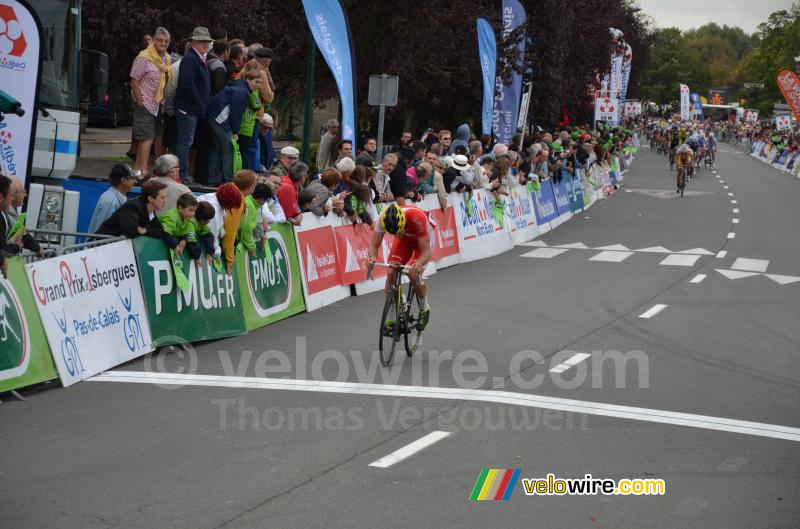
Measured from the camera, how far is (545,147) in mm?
28125

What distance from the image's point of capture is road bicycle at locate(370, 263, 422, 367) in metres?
11.8

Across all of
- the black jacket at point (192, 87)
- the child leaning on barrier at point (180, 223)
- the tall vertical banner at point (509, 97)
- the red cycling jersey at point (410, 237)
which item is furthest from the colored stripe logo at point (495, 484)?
the tall vertical banner at point (509, 97)

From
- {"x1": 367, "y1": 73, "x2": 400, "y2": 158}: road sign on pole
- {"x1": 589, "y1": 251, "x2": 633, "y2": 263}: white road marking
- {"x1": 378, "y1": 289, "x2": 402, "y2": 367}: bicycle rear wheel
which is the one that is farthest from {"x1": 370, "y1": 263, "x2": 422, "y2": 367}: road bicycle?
{"x1": 589, "y1": 251, "x2": 633, "y2": 263}: white road marking

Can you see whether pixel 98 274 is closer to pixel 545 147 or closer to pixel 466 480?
pixel 466 480

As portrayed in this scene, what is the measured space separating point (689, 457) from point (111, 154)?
974 inches

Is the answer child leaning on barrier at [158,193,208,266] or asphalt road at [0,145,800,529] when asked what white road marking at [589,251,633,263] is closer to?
asphalt road at [0,145,800,529]

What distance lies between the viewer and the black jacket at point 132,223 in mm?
11828

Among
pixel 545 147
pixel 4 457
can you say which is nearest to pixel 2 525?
pixel 4 457

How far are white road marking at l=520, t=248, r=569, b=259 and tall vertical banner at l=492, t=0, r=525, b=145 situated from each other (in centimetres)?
812

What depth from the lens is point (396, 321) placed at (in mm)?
11898

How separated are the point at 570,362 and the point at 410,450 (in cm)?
428

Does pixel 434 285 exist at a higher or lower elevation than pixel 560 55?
lower

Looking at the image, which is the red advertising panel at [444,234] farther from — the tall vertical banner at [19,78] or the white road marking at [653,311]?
the tall vertical banner at [19,78]

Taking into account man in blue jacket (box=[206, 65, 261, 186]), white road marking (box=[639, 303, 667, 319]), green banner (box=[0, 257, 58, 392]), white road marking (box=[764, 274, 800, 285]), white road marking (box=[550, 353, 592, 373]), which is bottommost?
white road marking (box=[764, 274, 800, 285])
